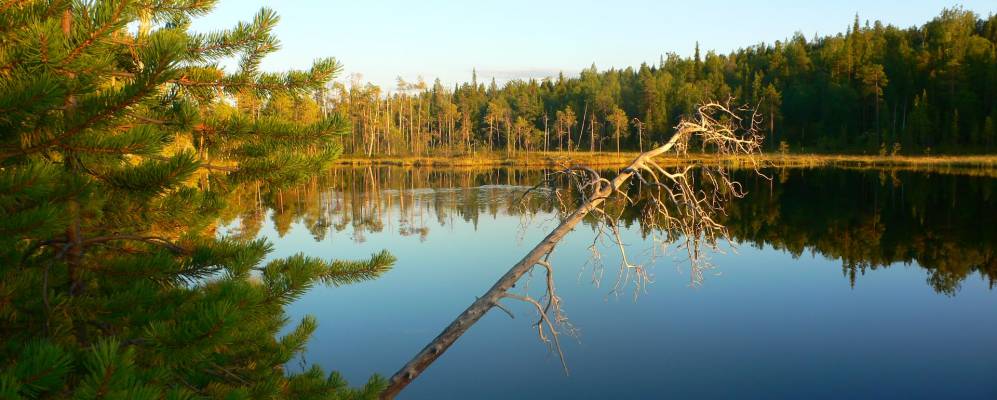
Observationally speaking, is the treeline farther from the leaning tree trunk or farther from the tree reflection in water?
the leaning tree trunk

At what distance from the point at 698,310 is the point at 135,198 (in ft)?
37.1

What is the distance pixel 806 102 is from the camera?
78.6 metres

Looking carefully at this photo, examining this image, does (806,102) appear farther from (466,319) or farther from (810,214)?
(466,319)

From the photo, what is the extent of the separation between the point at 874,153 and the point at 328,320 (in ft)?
216

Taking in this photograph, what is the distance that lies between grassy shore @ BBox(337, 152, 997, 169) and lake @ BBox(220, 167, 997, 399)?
73.0 feet

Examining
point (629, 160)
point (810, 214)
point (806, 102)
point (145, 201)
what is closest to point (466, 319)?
point (145, 201)

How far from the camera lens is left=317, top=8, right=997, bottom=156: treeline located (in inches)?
2515

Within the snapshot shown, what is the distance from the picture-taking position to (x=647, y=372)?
9508mm

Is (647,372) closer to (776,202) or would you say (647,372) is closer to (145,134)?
(145,134)

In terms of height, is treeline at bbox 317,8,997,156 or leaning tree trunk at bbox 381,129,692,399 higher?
treeline at bbox 317,8,997,156

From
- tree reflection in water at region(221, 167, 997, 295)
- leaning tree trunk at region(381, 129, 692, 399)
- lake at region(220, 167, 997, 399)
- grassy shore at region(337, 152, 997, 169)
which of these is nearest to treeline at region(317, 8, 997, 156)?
grassy shore at region(337, 152, 997, 169)

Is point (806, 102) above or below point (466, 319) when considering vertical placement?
above

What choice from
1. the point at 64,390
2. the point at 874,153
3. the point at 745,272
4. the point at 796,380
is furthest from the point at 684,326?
the point at 874,153

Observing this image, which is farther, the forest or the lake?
the lake
